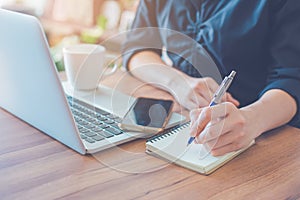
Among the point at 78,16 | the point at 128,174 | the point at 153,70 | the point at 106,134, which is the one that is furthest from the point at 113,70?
the point at 78,16

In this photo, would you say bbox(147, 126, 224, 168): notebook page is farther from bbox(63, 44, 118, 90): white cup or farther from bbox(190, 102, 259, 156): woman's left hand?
bbox(63, 44, 118, 90): white cup

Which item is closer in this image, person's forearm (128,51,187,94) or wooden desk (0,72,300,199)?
wooden desk (0,72,300,199)

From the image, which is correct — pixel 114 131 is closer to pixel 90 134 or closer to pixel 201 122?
pixel 90 134

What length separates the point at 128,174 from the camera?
632 millimetres

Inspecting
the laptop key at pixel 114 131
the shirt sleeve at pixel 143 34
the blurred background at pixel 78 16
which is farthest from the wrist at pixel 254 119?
the blurred background at pixel 78 16

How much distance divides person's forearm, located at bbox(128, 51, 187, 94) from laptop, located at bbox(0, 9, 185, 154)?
0.19 metres

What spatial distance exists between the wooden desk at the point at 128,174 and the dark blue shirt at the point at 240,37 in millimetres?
276

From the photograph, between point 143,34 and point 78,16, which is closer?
point 143,34

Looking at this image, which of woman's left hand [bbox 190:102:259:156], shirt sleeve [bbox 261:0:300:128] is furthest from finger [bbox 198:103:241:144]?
shirt sleeve [bbox 261:0:300:128]

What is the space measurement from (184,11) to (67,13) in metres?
2.34

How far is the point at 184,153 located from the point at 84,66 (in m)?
0.39

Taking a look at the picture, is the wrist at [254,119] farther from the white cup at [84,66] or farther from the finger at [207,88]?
the white cup at [84,66]

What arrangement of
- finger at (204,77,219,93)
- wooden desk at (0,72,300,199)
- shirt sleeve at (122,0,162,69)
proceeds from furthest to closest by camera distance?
shirt sleeve at (122,0,162,69) → finger at (204,77,219,93) → wooden desk at (0,72,300,199)

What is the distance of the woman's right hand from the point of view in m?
0.88
